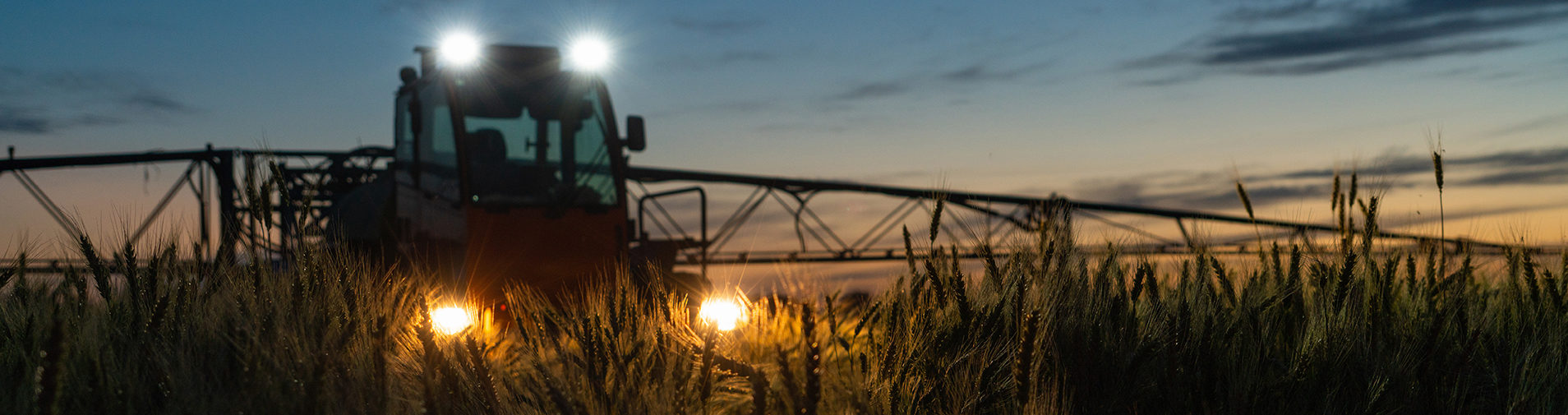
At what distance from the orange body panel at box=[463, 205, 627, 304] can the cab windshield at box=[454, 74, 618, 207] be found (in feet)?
0.41

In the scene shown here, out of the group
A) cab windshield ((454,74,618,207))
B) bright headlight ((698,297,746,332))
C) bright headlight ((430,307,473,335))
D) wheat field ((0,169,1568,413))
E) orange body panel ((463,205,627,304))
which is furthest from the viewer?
cab windshield ((454,74,618,207))

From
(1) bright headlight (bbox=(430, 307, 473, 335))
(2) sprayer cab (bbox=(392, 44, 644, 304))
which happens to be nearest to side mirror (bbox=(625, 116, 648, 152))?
(2) sprayer cab (bbox=(392, 44, 644, 304))

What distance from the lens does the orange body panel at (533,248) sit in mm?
7672

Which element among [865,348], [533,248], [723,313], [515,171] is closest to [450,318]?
[723,313]

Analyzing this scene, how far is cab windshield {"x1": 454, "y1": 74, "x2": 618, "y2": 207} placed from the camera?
7848 mm

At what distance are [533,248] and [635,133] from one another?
122 centimetres

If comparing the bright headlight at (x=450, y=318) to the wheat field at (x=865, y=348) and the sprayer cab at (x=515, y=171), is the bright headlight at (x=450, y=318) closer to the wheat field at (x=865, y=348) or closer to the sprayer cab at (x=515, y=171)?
the wheat field at (x=865, y=348)

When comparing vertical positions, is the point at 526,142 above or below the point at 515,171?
above

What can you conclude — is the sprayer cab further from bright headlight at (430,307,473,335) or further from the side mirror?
bright headlight at (430,307,473,335)

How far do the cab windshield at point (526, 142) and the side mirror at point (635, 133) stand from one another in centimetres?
46

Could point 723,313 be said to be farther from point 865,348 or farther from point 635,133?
point 635,133

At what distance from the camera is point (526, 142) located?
25.9ft

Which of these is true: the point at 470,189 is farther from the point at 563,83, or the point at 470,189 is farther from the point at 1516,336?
the point at 1516,336

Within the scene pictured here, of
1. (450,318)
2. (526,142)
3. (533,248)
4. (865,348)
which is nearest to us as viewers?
(865,348)
